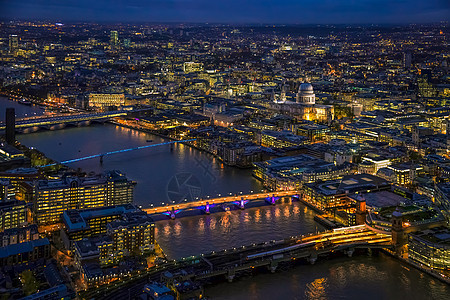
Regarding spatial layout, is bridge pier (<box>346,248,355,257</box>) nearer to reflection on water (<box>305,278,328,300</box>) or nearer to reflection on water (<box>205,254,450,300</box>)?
reflection on water (<box>205,254,450,300</box>)

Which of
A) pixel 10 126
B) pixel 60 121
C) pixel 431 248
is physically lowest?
pixel 431 248

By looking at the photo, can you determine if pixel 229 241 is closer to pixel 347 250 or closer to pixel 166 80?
pixel 347 250

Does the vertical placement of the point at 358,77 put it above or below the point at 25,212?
above

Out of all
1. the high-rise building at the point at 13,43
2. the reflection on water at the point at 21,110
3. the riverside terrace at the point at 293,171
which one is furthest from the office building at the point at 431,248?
the high-rise building at the point at 13,43

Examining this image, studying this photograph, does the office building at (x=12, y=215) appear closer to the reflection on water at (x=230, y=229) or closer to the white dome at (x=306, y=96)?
the reflection on water at (x=230, y=229)

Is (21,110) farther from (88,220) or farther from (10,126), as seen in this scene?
(88,220)

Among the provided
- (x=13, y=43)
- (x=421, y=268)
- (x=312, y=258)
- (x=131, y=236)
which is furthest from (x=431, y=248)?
(x=13, y=43)

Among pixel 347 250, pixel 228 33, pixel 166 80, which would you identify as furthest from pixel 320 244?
pixel 228 33
